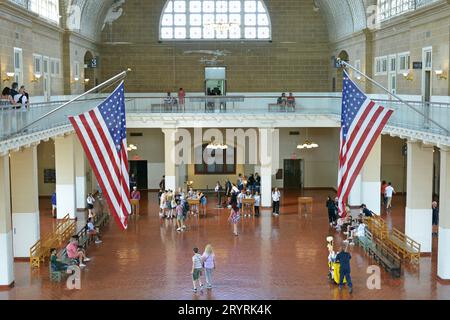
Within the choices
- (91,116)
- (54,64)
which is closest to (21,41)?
(54,64)

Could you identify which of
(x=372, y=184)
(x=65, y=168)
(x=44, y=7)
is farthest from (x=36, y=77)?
(x=372, y=184)

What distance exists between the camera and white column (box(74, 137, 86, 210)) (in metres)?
33.6

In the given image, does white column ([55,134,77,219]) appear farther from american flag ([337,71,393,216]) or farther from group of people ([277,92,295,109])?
american flag ([337,71,393,216])

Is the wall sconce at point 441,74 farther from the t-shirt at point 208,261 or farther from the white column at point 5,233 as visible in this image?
the white column at point 5,233

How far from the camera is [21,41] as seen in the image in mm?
26516

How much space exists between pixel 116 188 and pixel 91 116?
1.77 m

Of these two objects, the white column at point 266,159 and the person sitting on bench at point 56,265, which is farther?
the white column at point 266,159

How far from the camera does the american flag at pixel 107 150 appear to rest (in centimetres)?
1617

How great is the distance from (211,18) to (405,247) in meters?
23.6

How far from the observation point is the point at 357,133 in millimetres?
17656

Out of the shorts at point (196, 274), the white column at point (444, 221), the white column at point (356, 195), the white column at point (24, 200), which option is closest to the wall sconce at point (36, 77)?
the white column at point (24, 200)

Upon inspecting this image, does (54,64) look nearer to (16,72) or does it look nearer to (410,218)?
(16,72)

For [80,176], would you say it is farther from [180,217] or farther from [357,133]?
[357,133]

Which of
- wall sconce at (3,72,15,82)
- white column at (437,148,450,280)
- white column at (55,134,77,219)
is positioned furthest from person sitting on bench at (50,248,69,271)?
white column at (437,148,450,280)
